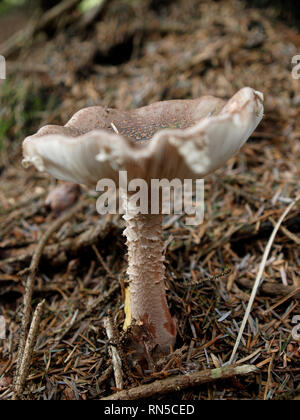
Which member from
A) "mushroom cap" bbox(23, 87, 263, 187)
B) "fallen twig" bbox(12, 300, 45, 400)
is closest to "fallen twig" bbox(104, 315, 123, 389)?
"fallen twig" bbox(12, 300, 45, 400)

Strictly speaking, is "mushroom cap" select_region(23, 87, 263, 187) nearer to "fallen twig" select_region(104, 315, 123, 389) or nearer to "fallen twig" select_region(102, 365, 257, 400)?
"fallen twig" select_region(104, 315, 123, 389)

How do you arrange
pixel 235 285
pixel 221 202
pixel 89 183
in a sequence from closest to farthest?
pixel 89 183
pixel 235 285
pixel 221 202

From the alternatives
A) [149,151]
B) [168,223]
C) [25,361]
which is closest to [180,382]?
[25,361]

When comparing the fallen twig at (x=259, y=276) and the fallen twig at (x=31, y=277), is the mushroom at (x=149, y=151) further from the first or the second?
the fallen twig at (x=31, y=277)

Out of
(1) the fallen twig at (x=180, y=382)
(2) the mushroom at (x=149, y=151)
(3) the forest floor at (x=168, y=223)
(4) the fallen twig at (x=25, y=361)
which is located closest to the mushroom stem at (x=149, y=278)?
(2) the mushroom at (x=149, y=151)

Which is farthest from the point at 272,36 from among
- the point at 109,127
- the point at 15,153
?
the point at 15,153

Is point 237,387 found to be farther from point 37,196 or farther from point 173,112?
point 37,196
